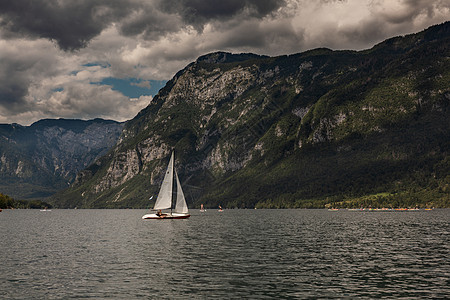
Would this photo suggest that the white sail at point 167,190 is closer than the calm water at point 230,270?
No

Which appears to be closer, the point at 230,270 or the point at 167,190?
the point at 230,270

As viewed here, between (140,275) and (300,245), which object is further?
(300,245)

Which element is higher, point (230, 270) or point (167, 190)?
point (167, 190)

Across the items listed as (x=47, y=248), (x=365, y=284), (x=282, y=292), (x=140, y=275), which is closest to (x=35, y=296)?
(x=140, y=275)

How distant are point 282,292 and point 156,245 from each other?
49.8 metres

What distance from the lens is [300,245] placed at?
265 feet

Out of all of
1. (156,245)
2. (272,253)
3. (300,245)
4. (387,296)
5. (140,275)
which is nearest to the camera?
(387,296)

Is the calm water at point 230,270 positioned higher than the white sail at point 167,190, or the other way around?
the white sail at point 167,190

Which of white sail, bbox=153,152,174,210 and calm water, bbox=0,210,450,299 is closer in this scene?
calm water, bbox=0,210,450,299

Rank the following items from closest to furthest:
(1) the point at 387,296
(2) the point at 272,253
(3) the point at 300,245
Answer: (1) the point at 387,296 < (2) the point at 272,253 < (3) the point at 300,245

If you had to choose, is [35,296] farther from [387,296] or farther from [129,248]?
[129,248]

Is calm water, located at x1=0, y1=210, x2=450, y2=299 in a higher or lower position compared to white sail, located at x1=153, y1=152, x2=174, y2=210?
lower

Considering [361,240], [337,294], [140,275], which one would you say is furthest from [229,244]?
[337,294]

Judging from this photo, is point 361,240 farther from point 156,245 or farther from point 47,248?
point 47,248
